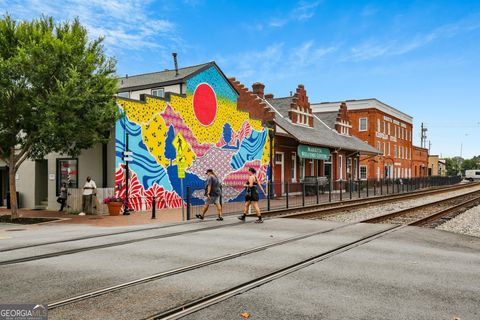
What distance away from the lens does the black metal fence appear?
18.7m

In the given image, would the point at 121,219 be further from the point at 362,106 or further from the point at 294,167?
the point at 362,106

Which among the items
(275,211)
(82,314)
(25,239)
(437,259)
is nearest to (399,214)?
(275,211)

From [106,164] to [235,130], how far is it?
349 inches

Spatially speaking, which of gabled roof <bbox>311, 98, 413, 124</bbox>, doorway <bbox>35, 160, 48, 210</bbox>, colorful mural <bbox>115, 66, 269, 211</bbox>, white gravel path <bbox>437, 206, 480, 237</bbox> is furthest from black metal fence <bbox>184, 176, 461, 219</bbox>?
gabled roof <bbox>311, 98, 413, 124</bbox>

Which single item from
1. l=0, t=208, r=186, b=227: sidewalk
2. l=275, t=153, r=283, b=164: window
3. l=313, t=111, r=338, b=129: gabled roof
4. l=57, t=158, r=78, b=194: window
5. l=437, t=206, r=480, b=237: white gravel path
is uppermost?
l=313, t=111, r=338, b=129: gabled roof

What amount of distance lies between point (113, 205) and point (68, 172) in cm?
437

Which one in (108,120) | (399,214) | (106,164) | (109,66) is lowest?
(399,214)

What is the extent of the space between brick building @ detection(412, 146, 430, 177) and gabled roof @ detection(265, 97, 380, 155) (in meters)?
32.4

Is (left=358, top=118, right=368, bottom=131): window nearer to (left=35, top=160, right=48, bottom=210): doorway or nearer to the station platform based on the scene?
(left=35, top=160, right=48, bottom=210): doorway

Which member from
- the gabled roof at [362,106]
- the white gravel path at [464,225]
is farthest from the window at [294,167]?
the gabled roof at [362,106]

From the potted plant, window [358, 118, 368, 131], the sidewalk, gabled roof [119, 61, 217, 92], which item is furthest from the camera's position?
window [358, 118, 368, 131]

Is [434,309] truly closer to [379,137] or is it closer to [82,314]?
[82,314]

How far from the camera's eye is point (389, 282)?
6141mm

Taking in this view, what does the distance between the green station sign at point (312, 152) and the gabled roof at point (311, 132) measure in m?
0.67
